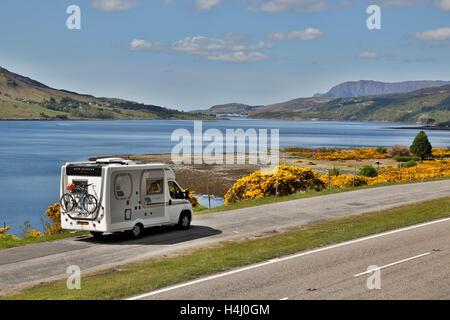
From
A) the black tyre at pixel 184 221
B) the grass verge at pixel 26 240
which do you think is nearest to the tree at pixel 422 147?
the black tyre at pixel 184 221

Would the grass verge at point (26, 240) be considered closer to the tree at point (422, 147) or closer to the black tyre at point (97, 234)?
the black tyre at point (97, 234)

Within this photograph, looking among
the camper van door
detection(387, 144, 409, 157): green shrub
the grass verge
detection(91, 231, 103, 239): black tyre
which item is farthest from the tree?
the grass verge

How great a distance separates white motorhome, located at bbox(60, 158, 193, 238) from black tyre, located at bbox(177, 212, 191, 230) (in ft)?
4.44

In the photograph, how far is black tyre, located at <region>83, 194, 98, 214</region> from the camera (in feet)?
57.9

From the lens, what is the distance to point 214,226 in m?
22.0

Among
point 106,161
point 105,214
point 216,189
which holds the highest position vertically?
point 106,161

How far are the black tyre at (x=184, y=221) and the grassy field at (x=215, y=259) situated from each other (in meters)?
3.09

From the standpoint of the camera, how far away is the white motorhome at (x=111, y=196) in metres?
17.6

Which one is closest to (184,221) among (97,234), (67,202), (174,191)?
(174,191)

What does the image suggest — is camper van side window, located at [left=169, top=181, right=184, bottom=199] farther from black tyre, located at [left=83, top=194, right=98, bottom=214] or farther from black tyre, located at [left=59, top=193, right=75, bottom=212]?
black tyre, located at [left=59, top=193, right=75, bottom=212]

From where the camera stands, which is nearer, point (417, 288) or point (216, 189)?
point (417, 288)

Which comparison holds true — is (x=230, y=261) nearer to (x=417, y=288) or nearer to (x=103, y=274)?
(x=103, y=274)

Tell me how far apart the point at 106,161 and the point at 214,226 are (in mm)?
6031
